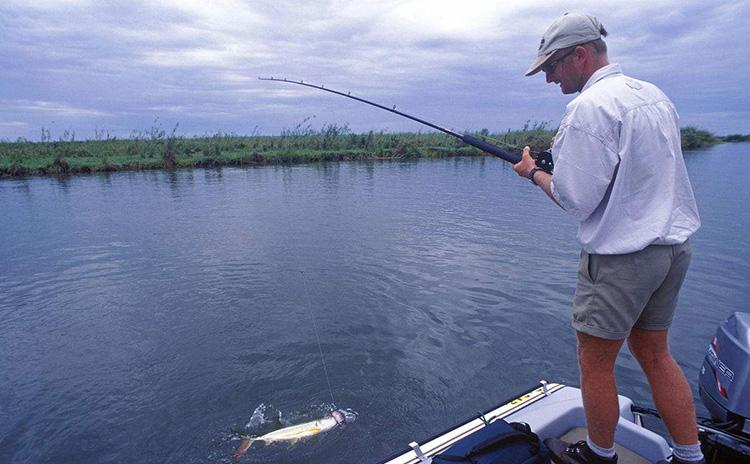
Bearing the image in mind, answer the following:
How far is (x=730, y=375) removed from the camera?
2.87 m

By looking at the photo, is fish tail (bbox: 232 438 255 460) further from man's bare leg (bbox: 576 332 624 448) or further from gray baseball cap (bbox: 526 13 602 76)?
gray baseball cap (bbox: 526 13 602 76)

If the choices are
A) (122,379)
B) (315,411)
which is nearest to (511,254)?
(315,411)

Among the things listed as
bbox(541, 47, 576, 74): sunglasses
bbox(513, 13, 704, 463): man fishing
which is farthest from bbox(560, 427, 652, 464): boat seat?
bbox(541, 47, 576, 74): sunglasses

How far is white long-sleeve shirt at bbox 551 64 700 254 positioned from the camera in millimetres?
1976

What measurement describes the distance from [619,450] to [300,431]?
2537 millimetres

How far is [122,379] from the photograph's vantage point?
490cm

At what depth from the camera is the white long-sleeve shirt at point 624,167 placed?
198cm

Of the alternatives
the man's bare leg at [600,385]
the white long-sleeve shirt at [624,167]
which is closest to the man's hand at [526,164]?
the white long-sleeve shirt at [624,167]

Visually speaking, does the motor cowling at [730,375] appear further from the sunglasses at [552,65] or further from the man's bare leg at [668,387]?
the sunglasses at [552,65]

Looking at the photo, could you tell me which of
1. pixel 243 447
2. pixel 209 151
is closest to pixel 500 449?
pixel 243 447

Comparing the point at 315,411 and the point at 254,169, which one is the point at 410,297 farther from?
the point at 254,169

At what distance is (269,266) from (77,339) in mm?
3425

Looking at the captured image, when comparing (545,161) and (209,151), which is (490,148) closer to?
(545,161)

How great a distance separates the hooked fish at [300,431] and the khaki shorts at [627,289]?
8.84 ft
